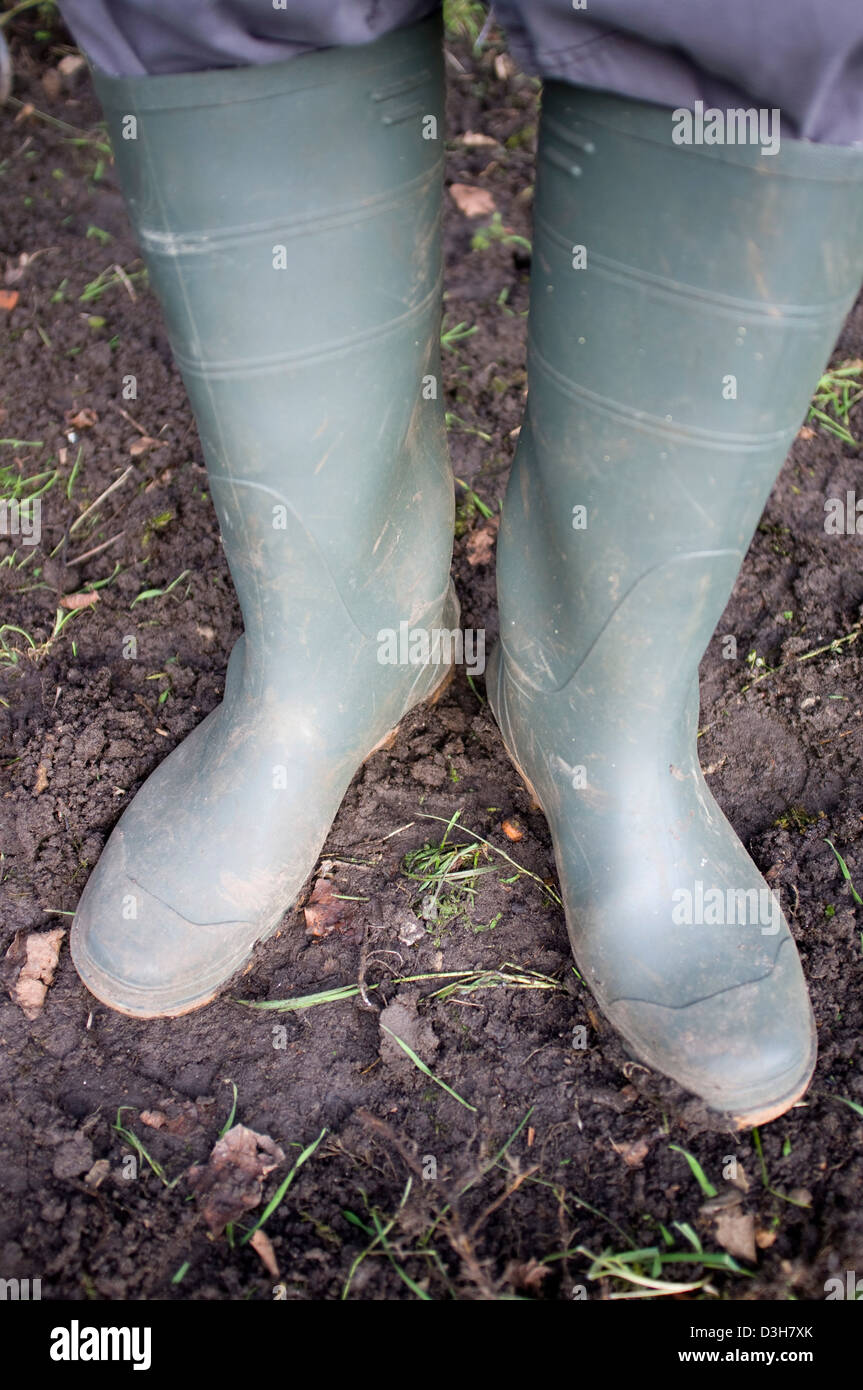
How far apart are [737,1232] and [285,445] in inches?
37.7

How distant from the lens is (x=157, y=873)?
127 centimetres

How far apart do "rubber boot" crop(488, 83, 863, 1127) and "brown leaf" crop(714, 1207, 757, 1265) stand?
99mm

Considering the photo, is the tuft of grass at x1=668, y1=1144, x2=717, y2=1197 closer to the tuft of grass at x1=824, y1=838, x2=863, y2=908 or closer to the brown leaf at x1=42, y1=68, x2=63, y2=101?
the tuft of grass at x1=824, y1=838, x2=863, y2=908

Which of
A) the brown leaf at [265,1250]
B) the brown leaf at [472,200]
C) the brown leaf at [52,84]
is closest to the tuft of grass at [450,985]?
the brown leaf at [265,1250]

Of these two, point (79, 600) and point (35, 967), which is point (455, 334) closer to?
point (79, 600)

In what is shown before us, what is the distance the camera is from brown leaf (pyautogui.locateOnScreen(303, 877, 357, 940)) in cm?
136

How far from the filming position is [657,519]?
3.36 ft

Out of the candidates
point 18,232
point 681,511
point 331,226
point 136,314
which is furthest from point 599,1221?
point 18,232

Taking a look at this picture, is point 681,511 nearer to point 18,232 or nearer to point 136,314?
point 136,314

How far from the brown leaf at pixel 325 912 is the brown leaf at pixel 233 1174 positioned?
0.26 m

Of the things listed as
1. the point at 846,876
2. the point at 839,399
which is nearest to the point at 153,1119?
the point at 846,876

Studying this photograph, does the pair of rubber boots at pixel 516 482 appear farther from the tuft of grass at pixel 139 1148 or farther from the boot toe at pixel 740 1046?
the tuft of grass at pixel 139 1148

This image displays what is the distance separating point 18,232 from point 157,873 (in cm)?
175

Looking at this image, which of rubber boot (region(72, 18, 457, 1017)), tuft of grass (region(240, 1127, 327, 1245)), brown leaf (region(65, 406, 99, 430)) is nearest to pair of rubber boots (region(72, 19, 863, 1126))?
rubber boot (region(72, 18, 457, 1017))
